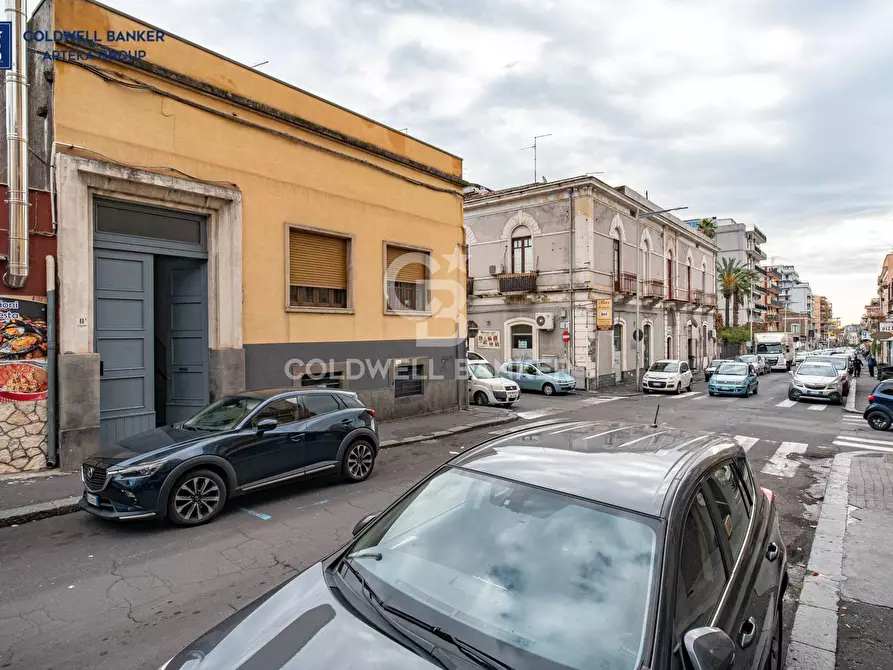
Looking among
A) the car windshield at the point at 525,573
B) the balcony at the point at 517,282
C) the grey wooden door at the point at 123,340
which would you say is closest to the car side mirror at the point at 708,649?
the car windshield at the point at 525,573

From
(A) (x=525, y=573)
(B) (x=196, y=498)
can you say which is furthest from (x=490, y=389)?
(A) (x=525, y=573)

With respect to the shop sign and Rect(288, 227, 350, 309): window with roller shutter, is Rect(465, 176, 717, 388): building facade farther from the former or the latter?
the shop sign

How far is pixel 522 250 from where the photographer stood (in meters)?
27.1

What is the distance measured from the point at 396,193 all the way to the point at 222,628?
41.5ft

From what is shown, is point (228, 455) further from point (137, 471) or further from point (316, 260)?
point (316, 260)

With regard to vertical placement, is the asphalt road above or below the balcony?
below

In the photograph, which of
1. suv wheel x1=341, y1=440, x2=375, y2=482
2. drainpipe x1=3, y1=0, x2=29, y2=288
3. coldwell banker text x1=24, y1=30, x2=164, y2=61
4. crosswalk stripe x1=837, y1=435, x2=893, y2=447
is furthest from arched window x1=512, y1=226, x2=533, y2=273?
drainpipe x1=3, y1=0, x2=29, y2=288

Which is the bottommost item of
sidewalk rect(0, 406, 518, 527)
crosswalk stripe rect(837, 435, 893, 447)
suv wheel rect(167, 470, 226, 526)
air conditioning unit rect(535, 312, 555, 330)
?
crosswalk stripe rect(837, 435, 893, 447)

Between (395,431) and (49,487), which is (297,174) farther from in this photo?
(49,487)

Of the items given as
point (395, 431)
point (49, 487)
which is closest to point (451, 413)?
point (395, 431)

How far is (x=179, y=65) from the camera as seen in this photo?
9.60 metres

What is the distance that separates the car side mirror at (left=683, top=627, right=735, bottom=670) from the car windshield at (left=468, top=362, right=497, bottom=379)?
1647 cm

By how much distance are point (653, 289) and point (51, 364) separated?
28519 millimetres

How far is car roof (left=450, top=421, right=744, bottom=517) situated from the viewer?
2.46 meters
